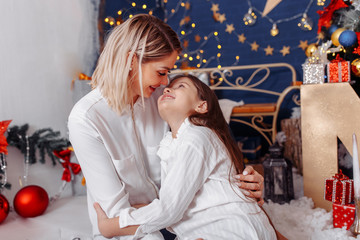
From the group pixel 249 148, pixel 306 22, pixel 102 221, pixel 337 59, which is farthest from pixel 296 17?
pixel 102 221

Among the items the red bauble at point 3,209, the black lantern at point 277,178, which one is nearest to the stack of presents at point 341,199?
the black lantern at point 277,178

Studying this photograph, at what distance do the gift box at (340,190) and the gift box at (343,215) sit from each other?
3 centimetres

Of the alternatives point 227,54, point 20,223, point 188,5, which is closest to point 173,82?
point 20,223

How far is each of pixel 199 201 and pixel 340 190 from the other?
0.94 m

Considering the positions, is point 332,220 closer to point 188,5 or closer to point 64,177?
point 64,177

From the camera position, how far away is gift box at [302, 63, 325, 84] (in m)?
2.16

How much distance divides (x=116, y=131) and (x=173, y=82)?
12.9 inches

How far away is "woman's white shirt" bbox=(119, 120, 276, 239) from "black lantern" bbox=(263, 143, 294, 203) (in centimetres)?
103

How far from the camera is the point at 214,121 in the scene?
1478 mm

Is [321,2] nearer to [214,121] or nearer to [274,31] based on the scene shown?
[274,31]

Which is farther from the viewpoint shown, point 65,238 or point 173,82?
point 65,238

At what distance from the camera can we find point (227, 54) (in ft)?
12.8

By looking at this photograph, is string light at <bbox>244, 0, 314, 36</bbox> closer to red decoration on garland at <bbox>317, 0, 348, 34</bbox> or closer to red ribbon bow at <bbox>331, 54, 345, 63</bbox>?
red decoration on garland at <bbox>317, 0, 348, 34</bbox>

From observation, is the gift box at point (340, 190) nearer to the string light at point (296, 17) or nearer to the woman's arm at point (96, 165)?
the woman's arm at point (96, 165)
